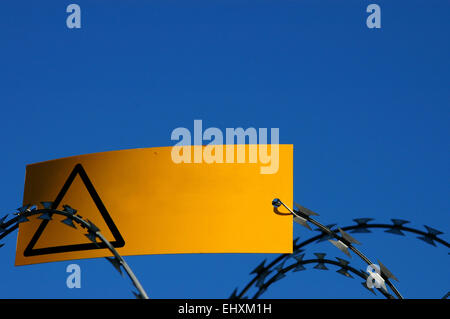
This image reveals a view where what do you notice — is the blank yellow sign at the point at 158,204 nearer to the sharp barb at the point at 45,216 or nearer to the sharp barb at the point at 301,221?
the sharp barb at the point at 301,221

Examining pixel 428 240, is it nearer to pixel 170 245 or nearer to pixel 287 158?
pixel 287 158

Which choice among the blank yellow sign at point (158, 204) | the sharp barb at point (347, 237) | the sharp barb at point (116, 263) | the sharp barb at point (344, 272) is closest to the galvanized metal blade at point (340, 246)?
the sharp barb at point (347, 237)

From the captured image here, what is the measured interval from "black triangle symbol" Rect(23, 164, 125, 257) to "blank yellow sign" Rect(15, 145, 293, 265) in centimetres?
1

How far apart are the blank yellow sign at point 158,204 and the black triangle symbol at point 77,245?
0.01 m

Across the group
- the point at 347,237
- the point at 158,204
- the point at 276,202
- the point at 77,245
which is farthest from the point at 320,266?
the point at 77,245

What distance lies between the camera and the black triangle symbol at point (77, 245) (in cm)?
820

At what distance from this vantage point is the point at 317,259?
7781mm

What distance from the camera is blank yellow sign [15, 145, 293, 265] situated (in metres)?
7.80

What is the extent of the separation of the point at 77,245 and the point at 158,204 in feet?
3.91

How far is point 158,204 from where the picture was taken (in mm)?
8195

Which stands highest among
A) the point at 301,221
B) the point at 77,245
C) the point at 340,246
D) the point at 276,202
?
the point at 276,202

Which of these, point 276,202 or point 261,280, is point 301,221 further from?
point 261,280

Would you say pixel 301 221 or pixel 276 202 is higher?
pixel 276 202
